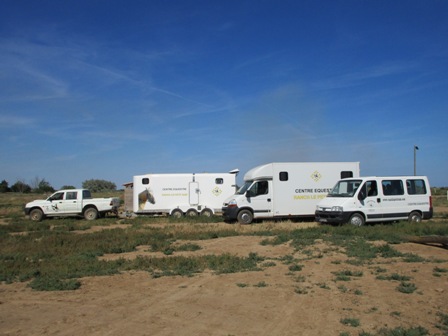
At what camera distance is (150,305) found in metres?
6.75

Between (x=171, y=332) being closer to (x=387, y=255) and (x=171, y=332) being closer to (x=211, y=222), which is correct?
(x=387, y=255)

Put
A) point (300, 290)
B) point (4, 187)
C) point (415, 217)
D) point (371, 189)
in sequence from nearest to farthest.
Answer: point (300, 290), point (371, 189), point (415, 217), point (4, 187)

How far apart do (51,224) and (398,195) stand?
685 inches

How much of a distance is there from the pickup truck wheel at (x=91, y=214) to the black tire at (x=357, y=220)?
1536 centimetres

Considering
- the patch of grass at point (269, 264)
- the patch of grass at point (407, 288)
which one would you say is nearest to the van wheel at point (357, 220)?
the patch of grass at point (269, 264)

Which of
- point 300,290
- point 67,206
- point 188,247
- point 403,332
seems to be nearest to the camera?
point 403,332

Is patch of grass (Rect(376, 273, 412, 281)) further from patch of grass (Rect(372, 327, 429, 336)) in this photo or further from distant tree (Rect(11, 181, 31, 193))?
distant tree (Rect(11, 181, 31, 193))

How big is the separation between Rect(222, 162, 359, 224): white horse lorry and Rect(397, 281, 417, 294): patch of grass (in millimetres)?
12218

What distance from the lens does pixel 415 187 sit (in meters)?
17.4

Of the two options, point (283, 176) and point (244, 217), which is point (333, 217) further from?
point (244, 217)

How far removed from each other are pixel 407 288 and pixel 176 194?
18.0 m

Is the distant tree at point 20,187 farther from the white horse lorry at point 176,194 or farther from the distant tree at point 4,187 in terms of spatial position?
the white horse lorry at point 176,194

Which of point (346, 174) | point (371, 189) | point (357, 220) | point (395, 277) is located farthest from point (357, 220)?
point (395, 277)

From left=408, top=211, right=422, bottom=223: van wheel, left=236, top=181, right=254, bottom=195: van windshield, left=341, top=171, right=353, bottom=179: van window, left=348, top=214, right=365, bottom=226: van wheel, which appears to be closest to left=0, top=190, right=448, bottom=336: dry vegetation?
left=348, top=214, right=365, bottom=226: van wheel
